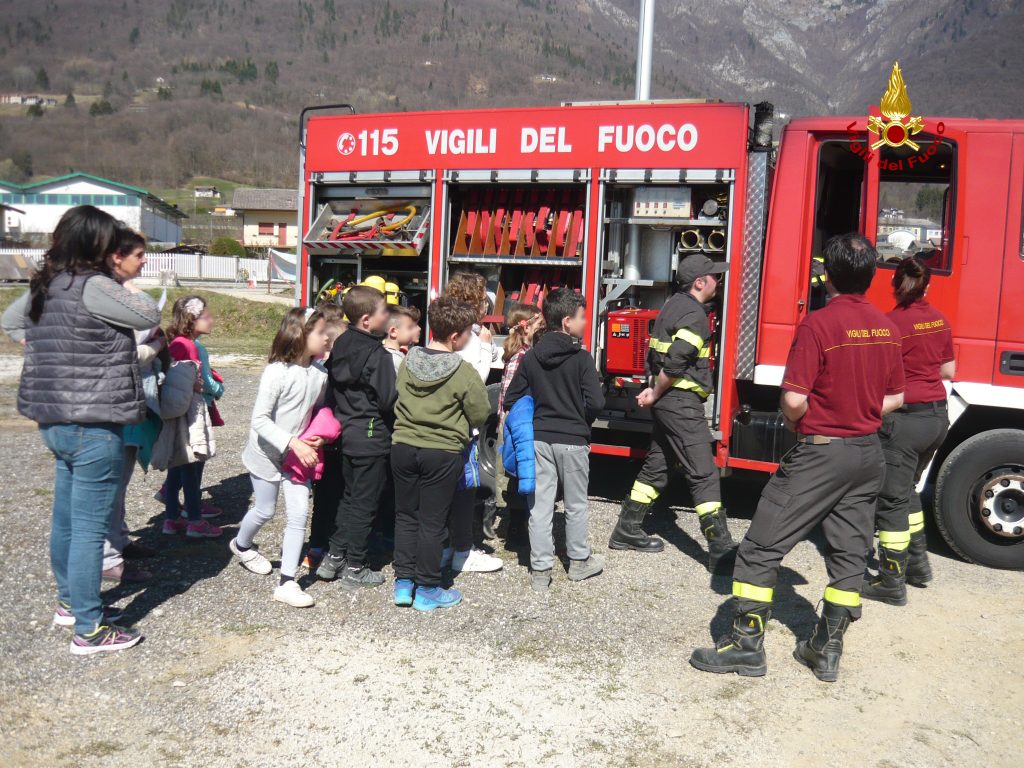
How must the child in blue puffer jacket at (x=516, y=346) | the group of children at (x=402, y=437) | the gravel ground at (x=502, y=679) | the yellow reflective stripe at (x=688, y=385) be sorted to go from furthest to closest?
the child in blue puffer jacket at (x=516, y=346) < the yellow reflective stripe at (x=688, y=385) < the group of children at (x=402, y=437) < the gravel ground at (x=502, y=679)

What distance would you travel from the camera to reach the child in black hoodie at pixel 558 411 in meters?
5.26

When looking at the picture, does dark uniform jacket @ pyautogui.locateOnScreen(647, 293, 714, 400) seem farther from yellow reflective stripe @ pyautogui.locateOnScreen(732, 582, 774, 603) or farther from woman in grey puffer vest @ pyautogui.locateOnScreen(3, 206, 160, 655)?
woman in grey puffer vest @ pyautogui.locateOnScreen(3, 206, 160, 655)

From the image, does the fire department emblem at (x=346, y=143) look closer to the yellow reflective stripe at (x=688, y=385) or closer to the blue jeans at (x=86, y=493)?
the yellow reflective stripe at (x=688, y=385)

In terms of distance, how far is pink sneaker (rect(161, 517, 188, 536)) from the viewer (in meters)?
6.10

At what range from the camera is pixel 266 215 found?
240ft

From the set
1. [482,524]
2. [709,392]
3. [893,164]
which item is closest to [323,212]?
[482,524]

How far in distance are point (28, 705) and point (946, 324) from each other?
16.3 ft

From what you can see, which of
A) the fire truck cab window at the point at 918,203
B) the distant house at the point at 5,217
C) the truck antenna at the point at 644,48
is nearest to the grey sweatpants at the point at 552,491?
the fire truck cab window at the point at 918,203

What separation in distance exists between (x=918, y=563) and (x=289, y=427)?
3.74 metres

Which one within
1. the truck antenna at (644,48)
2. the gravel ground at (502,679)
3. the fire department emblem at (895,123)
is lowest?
the gravel ground at (502,679)

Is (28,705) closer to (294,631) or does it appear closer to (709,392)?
(294,631)

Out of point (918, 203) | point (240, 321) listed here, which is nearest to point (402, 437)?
point (918, 203)

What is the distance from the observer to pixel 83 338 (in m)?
4.09

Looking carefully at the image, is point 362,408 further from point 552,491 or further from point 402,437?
point 552,491
